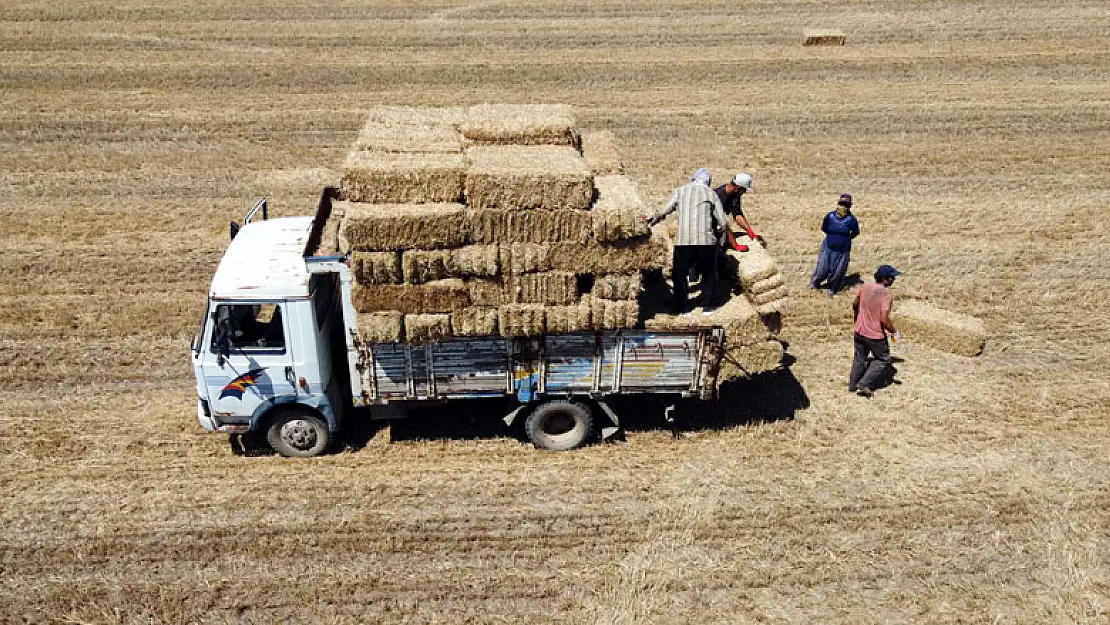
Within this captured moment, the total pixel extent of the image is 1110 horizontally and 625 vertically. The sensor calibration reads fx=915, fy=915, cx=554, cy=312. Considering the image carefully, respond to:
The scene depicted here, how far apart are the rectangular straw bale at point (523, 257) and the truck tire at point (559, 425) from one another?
77.2 inches

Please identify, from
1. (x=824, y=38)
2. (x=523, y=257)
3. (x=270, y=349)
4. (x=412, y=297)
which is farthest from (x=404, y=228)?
(x=824, y=38)

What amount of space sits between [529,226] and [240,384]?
3.93 m

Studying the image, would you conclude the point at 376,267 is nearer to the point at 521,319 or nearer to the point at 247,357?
the point at 521,319

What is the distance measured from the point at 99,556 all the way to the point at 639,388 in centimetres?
637

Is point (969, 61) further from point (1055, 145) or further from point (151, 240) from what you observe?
point (151, 240)

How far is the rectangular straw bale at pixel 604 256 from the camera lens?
1030 cm

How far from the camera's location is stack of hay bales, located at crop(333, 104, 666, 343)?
9992 millimetres

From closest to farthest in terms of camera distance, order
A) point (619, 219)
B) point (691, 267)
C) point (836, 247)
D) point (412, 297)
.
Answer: point (619, 219)
point (412, 297)
point (691, 267)
point (836, 247)

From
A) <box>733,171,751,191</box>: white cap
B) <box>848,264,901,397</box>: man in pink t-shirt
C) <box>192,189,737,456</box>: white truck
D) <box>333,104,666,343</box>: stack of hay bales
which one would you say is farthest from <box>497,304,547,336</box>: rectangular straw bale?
<box>848,264,901,397</box>: man in pink t-shirt

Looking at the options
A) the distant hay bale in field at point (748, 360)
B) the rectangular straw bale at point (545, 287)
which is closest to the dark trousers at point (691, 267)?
the distant hay bale in field at point (748, 360)

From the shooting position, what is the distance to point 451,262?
10.2m

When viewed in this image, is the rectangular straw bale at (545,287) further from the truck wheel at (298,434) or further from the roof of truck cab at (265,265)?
the truck wheel at (298,434)

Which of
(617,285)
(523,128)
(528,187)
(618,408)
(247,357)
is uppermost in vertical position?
(523,128)

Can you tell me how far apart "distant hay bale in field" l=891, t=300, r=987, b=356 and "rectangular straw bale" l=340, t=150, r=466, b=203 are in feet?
26.9
